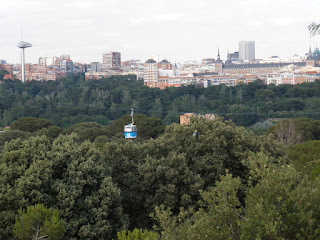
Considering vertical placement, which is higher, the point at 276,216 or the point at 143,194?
the point at 276,216

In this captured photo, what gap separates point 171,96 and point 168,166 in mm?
84203

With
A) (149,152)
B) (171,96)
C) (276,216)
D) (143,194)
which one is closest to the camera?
(276,216)

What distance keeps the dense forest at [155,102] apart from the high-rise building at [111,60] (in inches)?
3013

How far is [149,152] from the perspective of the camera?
44.9 ft

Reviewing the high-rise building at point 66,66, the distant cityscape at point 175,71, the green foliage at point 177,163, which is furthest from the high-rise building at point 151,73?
the green foliage at point 177,163

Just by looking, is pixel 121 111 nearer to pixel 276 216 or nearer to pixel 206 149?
pixel 206 149

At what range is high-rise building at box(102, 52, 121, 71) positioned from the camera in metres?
187

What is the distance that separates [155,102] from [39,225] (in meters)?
78.4

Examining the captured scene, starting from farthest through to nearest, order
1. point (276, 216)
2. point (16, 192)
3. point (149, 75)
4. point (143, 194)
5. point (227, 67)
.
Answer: point (227, 67)
point (149, 75)
point (143, 194)
point (16, 192)
point (276, 216)

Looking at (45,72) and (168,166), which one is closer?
(168,166)

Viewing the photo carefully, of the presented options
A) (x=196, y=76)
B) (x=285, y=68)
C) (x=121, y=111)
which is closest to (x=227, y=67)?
(x=285, y=68)

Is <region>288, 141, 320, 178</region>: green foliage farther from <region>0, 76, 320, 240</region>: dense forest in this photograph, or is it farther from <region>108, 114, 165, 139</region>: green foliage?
<region>108, 114, 165, 139</region>: green foliage

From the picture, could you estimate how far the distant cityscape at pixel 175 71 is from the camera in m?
135

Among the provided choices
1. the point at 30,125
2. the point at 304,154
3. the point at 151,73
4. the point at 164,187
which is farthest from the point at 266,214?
the point at 151,73
